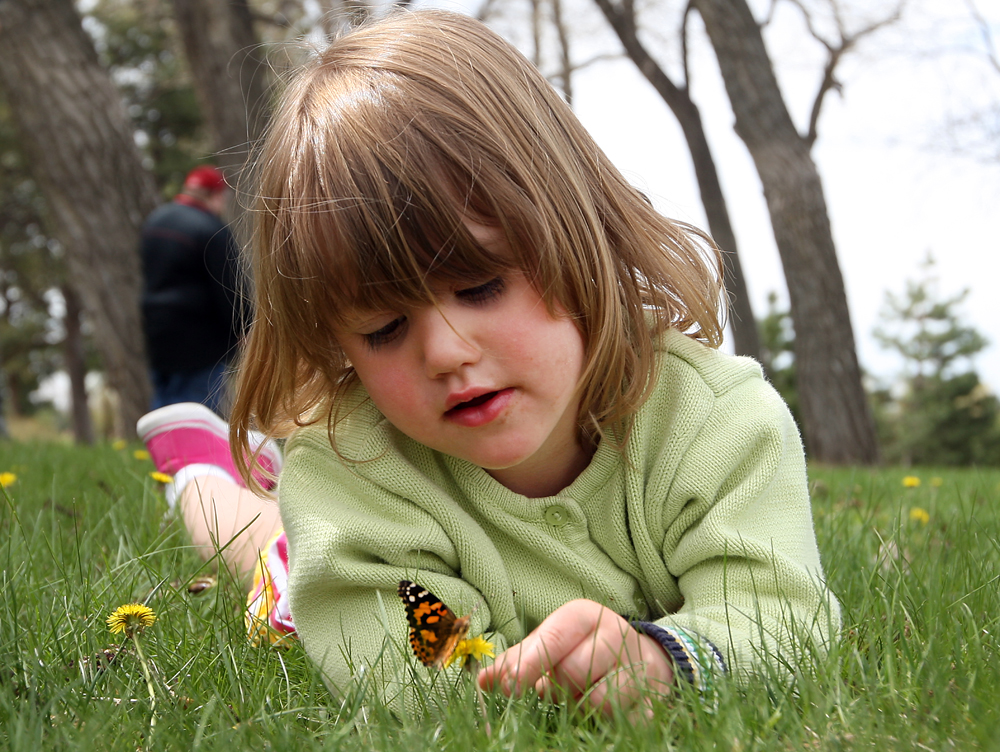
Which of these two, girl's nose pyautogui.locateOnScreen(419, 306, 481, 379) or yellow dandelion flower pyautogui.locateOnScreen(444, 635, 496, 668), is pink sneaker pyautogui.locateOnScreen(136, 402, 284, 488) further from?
yellow dandelion flower pyautogui.locateOnScreen(444, 635, 496, 668)

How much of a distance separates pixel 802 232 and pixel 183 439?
21.4 ft

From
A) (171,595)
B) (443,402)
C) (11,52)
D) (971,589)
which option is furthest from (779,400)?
(11,52)

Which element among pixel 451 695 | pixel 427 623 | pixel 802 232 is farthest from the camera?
pixel 802 232

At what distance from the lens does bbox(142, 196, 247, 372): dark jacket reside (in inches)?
210

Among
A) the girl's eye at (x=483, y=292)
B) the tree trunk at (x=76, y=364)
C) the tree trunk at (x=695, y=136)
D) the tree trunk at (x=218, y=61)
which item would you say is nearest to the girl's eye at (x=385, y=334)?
the girl's eye at (x=483, y=292)

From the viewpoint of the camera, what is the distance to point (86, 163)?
6.06 m

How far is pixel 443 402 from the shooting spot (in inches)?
61.6

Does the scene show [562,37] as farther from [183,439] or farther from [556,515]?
[556,515]

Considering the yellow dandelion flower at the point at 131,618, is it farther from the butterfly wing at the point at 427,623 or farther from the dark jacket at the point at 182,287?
the dark jacket at the point at 182,287

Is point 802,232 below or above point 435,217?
below

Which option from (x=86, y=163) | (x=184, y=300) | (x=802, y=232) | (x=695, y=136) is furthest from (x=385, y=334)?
(x=695, y=136)

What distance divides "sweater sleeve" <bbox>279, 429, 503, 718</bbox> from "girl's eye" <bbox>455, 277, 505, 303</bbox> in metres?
0.49

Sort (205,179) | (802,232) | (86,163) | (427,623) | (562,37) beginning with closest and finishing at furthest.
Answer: (427,623), (205,179), (86,163), (802,232), (562,37)

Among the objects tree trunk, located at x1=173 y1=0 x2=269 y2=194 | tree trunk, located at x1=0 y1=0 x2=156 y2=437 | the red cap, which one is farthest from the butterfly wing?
tree trunk, located at x1=173 y1=0 x2=269 y2=194
